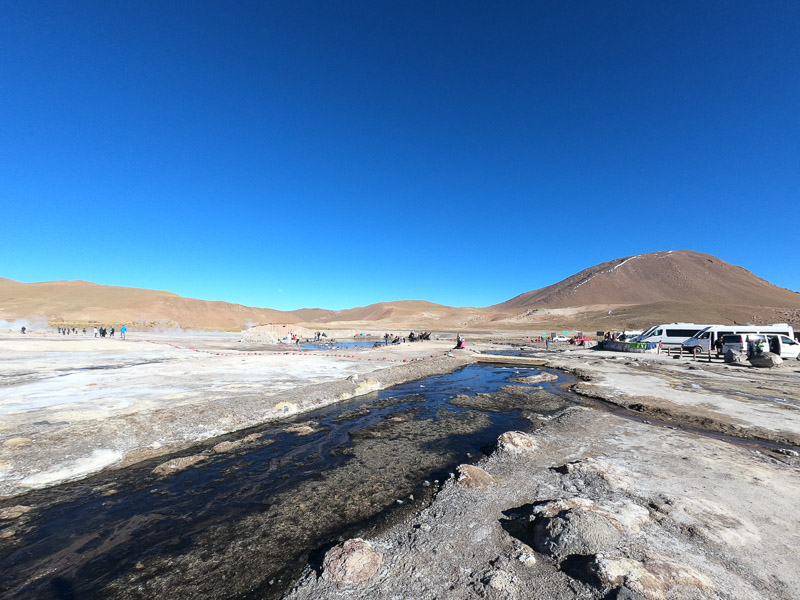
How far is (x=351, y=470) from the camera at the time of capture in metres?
7.23

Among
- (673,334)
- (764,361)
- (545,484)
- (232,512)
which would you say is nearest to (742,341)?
(673,334)

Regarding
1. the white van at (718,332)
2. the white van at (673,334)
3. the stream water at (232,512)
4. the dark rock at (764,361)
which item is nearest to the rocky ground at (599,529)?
the stream water at (232,512)

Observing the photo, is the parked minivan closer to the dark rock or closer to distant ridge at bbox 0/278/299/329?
the dark rock

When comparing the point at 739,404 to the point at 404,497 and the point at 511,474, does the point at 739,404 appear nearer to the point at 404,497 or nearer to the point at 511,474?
the point at 511,474

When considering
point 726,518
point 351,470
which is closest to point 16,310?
point 351,470

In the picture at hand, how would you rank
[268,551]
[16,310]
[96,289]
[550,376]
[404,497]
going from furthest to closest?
[96,289] → [16,310] → [550,376] → [404,497] → [268,551]

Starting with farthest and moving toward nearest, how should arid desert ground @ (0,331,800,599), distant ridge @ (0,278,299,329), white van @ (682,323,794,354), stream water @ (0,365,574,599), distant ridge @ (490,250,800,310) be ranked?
distant ridge @ (490,250,800,310) → distant ridge @ (0,278,299,329) → white van @ (682,323,794,354) → stream water @ (0,365,574,599) → arid desert ground @ (0,331,800,599)

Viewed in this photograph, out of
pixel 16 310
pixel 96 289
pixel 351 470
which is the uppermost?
pixel 96 289

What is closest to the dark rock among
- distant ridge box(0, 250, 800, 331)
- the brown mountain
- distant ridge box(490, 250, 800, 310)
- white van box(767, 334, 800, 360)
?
white van box(767, 334, 800, 360)

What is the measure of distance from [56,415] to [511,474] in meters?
12.0

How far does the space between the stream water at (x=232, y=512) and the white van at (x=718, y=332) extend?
102ft

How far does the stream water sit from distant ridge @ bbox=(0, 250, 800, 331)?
83.7m

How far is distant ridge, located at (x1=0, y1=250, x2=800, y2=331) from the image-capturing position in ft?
271

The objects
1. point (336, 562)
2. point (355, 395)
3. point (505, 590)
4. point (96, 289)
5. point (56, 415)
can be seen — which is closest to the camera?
point (505, 590)
